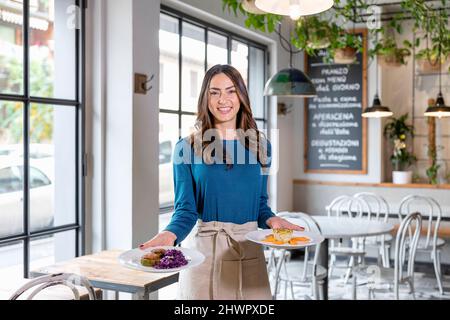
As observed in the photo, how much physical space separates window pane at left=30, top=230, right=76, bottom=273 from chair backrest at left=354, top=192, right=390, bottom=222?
9.14 feet

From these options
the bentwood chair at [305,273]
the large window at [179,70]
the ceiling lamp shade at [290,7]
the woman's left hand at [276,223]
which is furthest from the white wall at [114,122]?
the woman's left hand at [276,223]

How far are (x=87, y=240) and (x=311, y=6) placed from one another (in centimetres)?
199

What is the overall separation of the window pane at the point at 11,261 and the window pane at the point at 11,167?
0.22 feet

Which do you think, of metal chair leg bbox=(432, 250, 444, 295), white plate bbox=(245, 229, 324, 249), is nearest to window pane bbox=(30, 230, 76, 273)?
white plate bbox=(245, 229, 324, 249)

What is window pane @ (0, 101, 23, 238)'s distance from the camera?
257 cm

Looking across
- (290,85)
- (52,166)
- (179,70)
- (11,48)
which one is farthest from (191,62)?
(11,48)

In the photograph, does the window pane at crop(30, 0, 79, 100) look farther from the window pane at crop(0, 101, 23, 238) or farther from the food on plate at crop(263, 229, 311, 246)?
the food on plate at crop(263, 229, 311, 246)

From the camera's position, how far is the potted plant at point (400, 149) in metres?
5.52

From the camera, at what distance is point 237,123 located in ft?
5.35

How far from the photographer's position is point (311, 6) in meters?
1.78

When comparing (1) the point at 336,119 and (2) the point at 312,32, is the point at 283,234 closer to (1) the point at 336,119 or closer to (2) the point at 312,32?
(2) the point at 312,32
